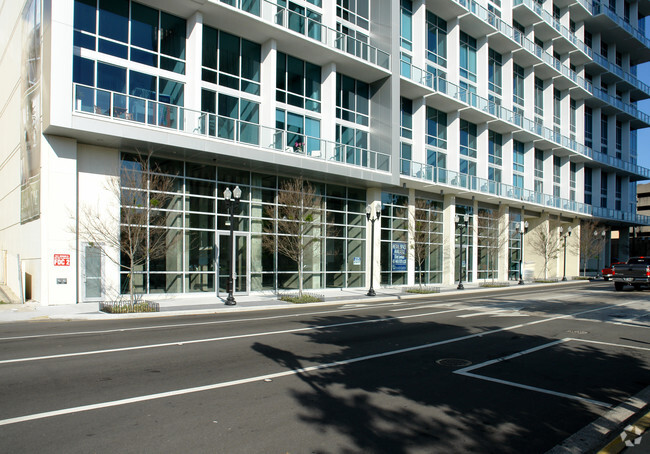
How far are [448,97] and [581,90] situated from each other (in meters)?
26.5

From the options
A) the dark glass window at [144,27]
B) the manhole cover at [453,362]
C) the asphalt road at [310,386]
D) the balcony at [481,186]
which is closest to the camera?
the asphalt road at [310,386]

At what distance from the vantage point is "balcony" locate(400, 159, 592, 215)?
1247 inches

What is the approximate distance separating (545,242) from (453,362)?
41.1 meters

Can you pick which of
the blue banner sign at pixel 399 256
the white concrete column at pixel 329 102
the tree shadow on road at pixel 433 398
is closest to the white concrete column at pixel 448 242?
the blue banner sign at pixel 399 256

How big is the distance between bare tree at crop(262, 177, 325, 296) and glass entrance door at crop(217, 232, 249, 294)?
3.64ft

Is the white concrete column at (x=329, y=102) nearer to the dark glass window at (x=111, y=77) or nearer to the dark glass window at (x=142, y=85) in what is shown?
the dark glass window at (x=142, y=85)

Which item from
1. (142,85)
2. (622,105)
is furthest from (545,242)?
(142,85)

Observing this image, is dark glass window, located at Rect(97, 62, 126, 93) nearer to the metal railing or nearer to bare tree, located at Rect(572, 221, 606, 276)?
the metal railing

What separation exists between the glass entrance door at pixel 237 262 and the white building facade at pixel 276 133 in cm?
10

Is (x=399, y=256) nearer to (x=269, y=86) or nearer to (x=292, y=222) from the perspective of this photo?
(x=292, y=222)

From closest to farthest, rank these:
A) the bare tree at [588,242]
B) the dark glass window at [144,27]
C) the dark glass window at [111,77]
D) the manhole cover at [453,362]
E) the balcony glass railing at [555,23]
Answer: the manhole cover at [453,362], the dark glass window at [111,77], the dark glass window at [144,27], the balcony glass railing at [555,23], the bare tree at [588,242]

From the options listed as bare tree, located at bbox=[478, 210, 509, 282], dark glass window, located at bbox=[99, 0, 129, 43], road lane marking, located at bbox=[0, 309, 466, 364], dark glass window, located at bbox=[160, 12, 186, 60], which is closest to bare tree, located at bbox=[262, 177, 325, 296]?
dark glass window, located at bbox=[160, 12, 186, 60]

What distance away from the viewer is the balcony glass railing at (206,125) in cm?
1834

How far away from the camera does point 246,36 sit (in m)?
24.0
